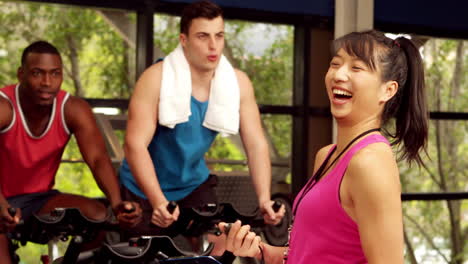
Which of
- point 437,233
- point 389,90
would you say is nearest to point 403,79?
point 389,90

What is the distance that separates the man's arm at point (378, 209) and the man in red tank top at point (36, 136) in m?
1.93

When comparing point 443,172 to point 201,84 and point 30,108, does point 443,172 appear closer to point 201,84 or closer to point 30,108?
point 201,84

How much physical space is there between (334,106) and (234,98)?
5.35 ft

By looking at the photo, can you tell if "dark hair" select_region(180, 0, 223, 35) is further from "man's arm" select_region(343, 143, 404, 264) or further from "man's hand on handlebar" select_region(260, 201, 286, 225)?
"man's arm" select_region(343, 143, 404, 264)

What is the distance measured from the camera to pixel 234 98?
10.0 feet

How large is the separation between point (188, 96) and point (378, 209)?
1.77 metres

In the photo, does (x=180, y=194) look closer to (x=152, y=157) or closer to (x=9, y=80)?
(x=152, y=157)

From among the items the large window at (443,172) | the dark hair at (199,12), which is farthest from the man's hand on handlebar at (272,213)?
the large window at (443,172)

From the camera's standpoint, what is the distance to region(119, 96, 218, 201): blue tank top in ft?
9.88

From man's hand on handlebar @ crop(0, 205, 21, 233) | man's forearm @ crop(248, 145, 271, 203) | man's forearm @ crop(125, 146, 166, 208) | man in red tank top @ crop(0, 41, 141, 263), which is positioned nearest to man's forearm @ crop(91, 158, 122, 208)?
man in red tank top @ crop(0, 41, 141, 263)

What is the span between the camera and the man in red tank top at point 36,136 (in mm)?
3170

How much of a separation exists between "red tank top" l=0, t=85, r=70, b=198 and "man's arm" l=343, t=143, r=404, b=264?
7.05ft

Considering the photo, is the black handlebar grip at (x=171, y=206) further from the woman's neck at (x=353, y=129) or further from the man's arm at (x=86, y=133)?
the woman's neck at (x=353, y=129)

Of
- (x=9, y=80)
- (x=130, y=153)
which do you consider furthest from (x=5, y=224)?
(x=9, y=80)
